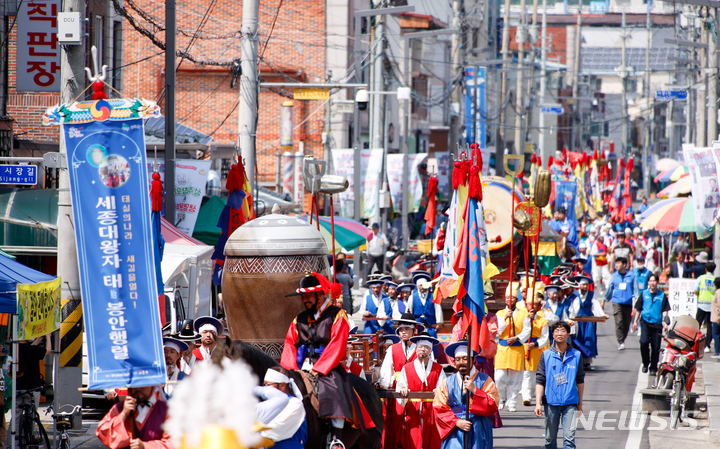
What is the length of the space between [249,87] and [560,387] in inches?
326

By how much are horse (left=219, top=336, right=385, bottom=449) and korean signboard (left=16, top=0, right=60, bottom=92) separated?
1053cm

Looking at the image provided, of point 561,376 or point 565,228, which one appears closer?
point 561,376

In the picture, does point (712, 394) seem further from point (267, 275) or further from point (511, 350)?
point (267, 275)

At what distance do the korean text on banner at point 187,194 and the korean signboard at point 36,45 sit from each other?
272 cm

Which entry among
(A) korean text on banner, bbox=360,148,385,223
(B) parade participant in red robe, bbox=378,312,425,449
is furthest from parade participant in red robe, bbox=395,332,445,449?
(A) korean text on banner, bbox=360,148,385,223

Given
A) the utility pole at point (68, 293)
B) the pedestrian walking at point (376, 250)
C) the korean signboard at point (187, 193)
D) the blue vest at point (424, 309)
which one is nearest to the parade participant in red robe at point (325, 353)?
the utility pole at point (68, 293)

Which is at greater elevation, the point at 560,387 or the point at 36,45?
the point at 36,45

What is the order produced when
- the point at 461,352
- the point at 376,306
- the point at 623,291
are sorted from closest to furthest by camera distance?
the point at 461,352, the point at 376,306, the point at 623,291

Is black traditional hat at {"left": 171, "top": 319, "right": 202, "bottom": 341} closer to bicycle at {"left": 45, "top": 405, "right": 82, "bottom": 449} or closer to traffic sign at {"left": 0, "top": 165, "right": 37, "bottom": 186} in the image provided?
bicycle at {"left": 45, "top": 405, "right": 82, "bottom": 449}

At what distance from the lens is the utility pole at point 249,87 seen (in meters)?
16.7

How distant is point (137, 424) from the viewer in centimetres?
704

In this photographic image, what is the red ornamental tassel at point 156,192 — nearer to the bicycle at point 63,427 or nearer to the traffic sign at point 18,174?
the traffic sign at point 18,174

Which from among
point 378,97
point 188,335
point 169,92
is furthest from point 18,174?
point 378,97

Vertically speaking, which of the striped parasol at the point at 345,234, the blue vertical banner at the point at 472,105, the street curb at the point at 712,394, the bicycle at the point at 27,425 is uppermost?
the blue vertical banner at the point at 472,105
